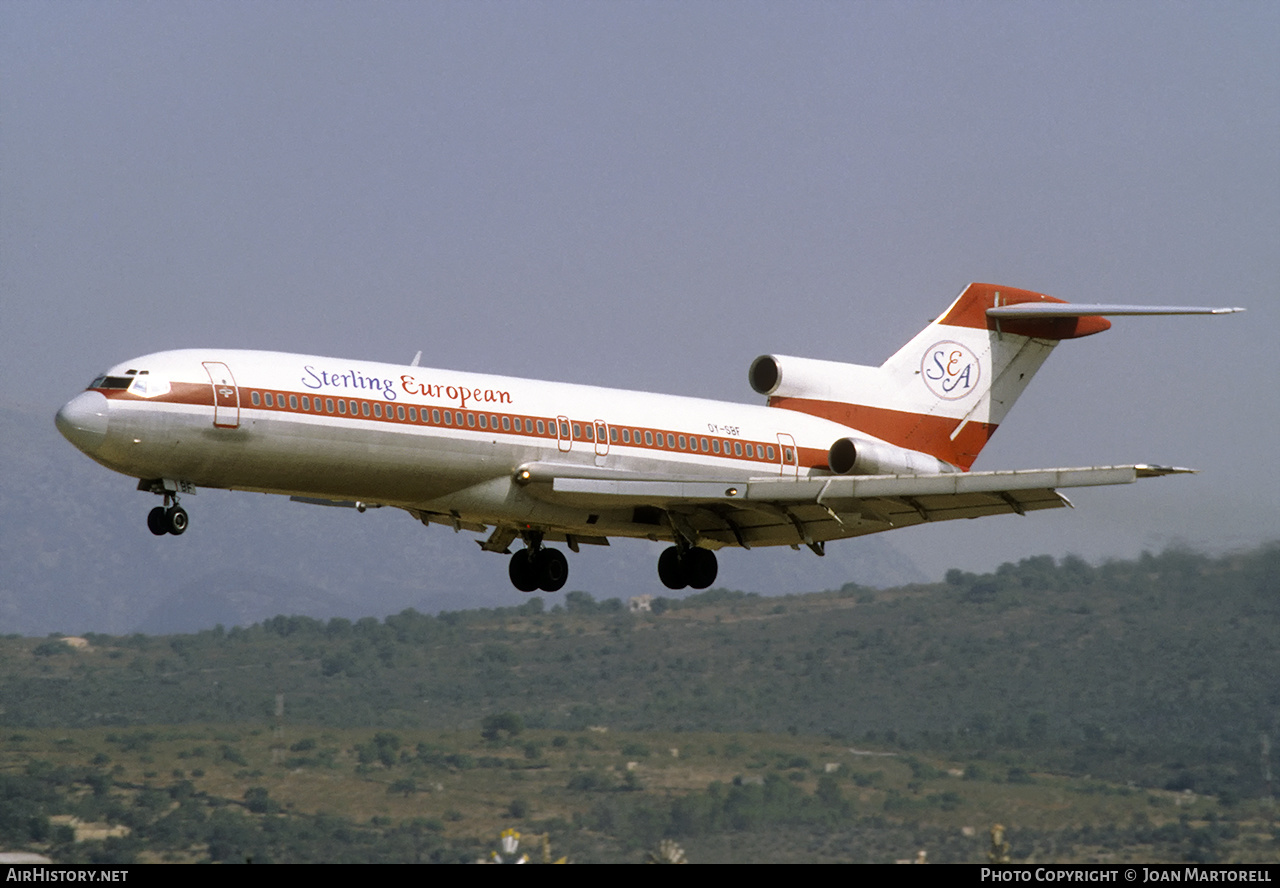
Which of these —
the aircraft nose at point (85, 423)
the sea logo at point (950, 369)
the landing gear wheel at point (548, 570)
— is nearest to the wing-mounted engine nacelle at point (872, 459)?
the sea logo at point (950, 369)

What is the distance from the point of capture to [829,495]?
3062 cm

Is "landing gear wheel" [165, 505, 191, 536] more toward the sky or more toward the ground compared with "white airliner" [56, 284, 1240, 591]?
more toward the ground

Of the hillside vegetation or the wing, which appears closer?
the wing

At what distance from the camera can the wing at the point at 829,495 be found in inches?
1177

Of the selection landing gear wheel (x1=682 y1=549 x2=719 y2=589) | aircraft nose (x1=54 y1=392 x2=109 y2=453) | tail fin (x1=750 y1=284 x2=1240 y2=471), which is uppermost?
tail fin (x1=750 y1=284 x2=1240 y2=471)

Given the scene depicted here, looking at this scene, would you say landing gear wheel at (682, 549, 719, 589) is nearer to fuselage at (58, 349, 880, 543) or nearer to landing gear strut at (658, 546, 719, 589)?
landing gear strut at (658, 546, 719, 589)

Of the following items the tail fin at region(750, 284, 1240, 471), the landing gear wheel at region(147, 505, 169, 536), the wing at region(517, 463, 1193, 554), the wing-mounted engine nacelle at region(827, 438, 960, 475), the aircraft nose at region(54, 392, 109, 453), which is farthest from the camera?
the tail fin at region(750, 284, 1240, 471)

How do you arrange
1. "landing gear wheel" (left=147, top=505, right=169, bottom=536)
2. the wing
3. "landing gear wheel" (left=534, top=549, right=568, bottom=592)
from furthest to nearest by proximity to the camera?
1. "landing gear wheel" (left=534, top=549, right=568, bottom=592)
2. the wing
3. "landing gear wheel" (left=147, top=505, right=169, bottom=536)

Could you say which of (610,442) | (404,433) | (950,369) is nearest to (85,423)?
(404,433)

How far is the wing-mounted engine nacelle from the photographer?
108 ft

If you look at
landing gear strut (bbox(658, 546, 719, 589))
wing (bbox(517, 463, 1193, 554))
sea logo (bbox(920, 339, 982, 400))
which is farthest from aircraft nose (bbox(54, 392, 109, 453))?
sea logo (bbox(920, 339, 982, 400))

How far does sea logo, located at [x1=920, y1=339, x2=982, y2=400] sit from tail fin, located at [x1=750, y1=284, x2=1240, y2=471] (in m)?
0.02

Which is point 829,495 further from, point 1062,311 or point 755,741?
point 755,741
